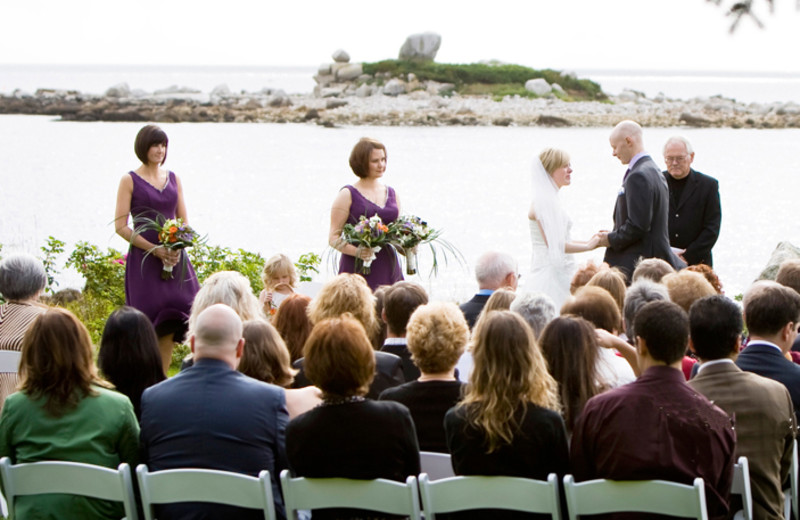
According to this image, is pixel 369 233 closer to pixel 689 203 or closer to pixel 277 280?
pixel 277 280

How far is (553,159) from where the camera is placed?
6195mm

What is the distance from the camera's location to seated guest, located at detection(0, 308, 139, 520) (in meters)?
3.26

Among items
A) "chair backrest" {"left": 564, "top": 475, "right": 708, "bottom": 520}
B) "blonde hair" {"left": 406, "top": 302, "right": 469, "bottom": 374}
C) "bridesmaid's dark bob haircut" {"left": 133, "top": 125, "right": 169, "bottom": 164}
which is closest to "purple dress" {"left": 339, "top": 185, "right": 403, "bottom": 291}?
"bridesmaid's dark bob haircut" {"left": 133, "top": 125, "right": 169, "bottom": 164}

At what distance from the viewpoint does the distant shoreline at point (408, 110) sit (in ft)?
167

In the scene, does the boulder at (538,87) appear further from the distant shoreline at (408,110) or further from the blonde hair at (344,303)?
the blonde hair at (344,303)

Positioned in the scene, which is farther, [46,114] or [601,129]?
[46,114]

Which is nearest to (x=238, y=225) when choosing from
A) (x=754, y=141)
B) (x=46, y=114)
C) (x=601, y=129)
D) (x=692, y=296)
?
(x=692, y=296)

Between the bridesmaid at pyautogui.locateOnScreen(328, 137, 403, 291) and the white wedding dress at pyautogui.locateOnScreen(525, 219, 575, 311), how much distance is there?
37.0 inches

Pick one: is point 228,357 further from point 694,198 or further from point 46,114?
point 46,114

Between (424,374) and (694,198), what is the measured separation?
3.82 meters

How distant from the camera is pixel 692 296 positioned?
4312 millimetres

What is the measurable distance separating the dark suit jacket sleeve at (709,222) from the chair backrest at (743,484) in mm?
3795

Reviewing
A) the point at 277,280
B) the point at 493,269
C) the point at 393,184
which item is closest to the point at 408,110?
the point at 393,184

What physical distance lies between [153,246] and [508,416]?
3340 millimetres
